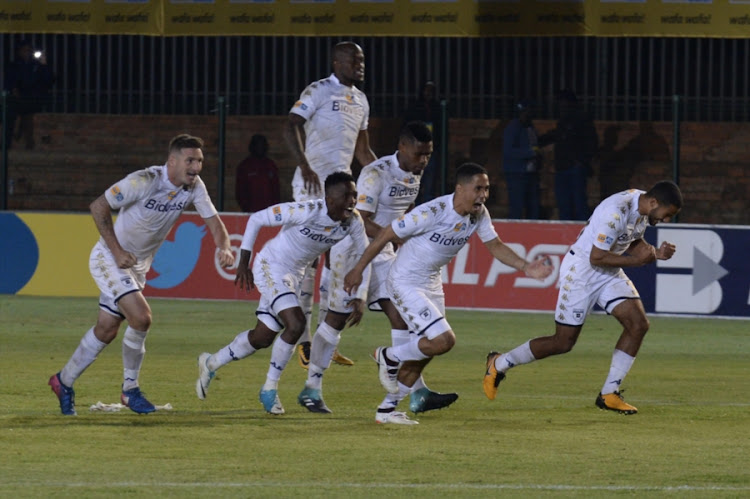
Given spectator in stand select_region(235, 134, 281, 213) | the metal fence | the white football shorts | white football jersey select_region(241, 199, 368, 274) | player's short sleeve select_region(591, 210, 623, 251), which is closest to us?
white football jersey select_region(241, 199, 368, 274)

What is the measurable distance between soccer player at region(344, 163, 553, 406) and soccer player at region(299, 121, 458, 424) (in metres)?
0.20

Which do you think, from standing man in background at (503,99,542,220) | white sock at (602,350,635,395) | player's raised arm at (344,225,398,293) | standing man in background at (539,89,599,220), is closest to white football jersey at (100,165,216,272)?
player's raised arm at (344,225,398,293)

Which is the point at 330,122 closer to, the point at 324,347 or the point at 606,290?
the point at 324,347

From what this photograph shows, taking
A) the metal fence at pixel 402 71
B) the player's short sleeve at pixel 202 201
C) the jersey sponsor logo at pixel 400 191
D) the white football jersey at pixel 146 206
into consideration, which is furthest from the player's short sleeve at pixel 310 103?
the metal fence at pixel 402 71

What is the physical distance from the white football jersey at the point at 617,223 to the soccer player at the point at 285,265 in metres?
1.64

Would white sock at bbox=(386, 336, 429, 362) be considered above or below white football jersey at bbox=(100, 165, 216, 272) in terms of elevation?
below

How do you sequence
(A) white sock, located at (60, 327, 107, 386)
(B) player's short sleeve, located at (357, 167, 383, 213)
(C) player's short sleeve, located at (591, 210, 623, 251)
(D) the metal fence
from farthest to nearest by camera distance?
(D) the metal fence
(B) player's short sleeve, located at (357, 167, 383, 213)
(C) player's short sleeve, located at (591, 210, 623, 251)
(A) white sock, located at (60, 327, 107, 386)

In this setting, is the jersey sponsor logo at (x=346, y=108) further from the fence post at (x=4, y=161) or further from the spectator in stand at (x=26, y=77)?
the spectator in stand at (x=26, y=77)

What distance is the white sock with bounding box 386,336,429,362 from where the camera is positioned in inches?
394

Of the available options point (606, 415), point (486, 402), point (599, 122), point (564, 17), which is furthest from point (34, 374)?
point (599, 122)

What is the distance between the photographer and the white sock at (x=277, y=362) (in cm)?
1013

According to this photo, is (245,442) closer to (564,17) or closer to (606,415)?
(606,415)

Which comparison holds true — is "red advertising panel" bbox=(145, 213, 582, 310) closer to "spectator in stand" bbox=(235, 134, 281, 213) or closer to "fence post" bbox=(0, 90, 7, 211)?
"spectator in stand" bbox=(235, 134, 281, 213)

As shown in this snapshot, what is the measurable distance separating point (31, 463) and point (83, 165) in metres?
14.9
